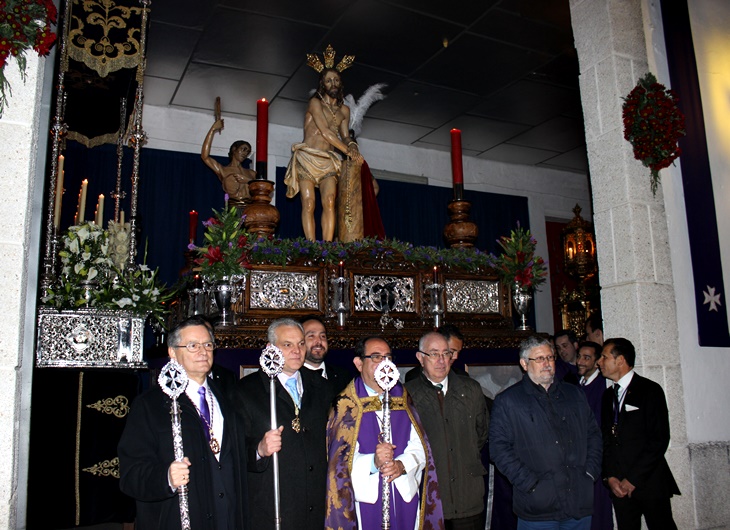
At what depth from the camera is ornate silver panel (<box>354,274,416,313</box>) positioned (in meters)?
5.17

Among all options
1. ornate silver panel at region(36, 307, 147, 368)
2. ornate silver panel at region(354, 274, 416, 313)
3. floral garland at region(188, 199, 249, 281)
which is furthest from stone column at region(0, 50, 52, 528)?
ornate silver panel at region(354, 274, 416, 313)

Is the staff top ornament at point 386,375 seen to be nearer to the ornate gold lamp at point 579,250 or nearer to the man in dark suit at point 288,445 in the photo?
the man in dark suit at point 288,445

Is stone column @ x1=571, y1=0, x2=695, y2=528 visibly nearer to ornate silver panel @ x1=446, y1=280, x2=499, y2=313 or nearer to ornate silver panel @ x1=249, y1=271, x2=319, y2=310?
ornate silver panel @ x1=446, y1=280, x2=499, y2=313

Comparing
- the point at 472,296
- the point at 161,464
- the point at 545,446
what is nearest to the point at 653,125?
the point at 472,296

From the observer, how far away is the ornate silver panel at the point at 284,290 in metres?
4.76

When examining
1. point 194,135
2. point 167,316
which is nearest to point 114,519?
point 167,316

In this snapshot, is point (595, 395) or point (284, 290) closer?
point (595, 395)

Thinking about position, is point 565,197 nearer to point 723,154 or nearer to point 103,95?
point 723,154

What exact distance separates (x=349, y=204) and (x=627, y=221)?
8.71 ft

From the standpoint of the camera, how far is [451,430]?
3.54 meters

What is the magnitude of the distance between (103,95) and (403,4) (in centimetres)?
353

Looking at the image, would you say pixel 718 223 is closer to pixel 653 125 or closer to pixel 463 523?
pixel 653 125

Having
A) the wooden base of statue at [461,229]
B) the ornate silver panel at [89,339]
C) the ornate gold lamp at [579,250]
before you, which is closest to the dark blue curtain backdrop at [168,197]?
the ornate gold lamp at [579,250]

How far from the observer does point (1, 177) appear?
2.78 metres
